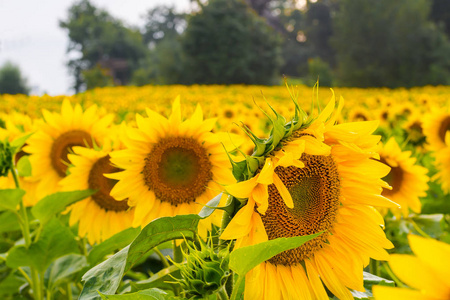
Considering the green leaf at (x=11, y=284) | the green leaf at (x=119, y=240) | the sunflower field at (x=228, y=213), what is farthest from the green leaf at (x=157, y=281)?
the green leaf at (x=11, y=284)

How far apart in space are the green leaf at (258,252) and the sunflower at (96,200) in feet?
2.67

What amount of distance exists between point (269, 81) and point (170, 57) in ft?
17.1

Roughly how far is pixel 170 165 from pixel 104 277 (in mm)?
570

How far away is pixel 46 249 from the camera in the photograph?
1361 millimetres

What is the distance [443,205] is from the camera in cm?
229

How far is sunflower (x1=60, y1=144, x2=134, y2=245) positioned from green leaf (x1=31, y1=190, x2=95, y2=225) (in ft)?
0.42

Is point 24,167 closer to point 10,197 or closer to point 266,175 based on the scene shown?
point 10,197

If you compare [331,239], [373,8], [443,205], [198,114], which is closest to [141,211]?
[198,114]

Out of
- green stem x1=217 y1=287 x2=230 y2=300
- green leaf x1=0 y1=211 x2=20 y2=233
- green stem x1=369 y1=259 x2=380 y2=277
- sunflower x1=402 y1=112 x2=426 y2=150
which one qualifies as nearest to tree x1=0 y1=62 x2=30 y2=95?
sunflower x1=402 y1=112 x2=426 y2=150

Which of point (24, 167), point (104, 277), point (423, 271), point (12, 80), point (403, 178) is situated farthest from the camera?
point (12, 80)

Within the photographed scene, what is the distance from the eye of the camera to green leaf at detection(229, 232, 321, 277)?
2.17 ft

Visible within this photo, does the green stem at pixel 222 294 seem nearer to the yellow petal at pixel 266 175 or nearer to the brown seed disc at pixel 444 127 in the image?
the yellow petal at pixel 266 175

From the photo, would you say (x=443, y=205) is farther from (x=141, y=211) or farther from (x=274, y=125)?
(x=274, y=125)

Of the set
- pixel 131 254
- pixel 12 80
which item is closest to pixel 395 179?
pixel 131 254
